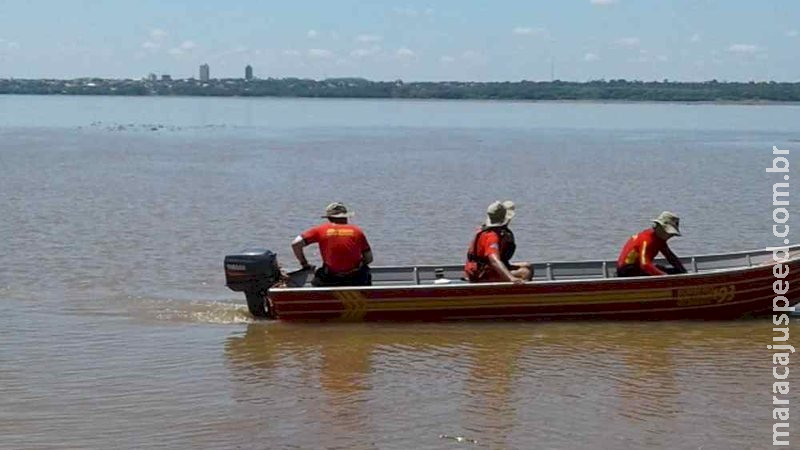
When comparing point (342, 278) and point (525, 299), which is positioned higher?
point (342, 278)

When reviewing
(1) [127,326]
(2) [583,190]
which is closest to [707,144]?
(2) [583,190]

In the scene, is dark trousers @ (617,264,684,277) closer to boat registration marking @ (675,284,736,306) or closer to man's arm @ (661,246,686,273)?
man's arm @ (661,246,686,273)

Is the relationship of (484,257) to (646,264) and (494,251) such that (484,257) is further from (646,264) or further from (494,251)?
(646,264)

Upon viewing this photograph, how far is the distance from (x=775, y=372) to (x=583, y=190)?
73.0 ft

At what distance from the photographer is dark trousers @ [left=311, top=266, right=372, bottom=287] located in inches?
545

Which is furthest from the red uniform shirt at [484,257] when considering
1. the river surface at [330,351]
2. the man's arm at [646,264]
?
the man's arm at [646,264]

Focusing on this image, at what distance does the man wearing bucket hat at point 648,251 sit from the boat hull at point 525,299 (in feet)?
0.82

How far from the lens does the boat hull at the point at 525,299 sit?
13.7 meters

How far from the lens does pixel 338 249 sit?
45.0 feet

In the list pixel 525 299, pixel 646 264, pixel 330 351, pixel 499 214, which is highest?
pixel 499 214

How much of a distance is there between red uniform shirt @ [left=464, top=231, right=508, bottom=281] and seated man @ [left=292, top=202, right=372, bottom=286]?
3.67ft

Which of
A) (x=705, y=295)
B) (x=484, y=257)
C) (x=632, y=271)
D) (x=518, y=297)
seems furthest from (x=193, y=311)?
(x=705, y=295)

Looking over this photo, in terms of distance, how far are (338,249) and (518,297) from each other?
77.8 inches

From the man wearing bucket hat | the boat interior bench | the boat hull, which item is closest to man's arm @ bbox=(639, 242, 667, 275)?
the man wearing bucket hat
